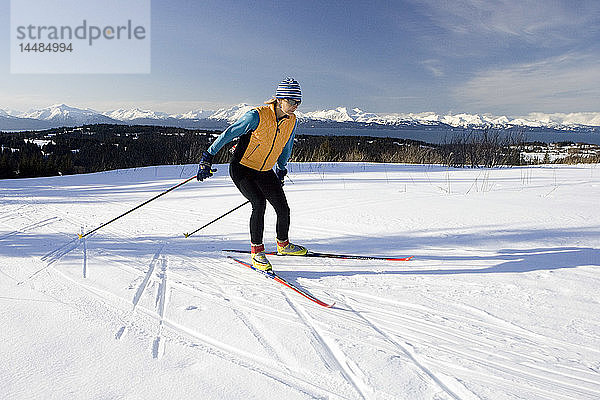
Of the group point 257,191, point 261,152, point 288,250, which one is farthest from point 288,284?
point 261,152

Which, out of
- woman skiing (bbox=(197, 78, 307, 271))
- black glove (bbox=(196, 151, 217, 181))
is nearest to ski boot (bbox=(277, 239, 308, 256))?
woman skiing (bbox=(197, 78, 307, 271))

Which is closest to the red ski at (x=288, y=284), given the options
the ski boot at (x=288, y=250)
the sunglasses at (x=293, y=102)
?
the ski boot at (x=288, y=250)

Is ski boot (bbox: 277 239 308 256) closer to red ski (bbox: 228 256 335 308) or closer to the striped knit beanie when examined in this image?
red ski (bbox: 228 256 335 308)

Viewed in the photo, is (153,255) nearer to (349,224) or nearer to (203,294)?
(203,294)

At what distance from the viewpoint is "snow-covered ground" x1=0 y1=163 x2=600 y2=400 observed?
177 centimetres

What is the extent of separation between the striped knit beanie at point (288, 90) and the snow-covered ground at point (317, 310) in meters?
1.58

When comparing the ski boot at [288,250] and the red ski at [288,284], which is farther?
the ski boot at [288,250]

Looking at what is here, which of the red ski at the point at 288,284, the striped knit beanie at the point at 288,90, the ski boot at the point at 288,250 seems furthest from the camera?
the ski boot at the point at 288,250

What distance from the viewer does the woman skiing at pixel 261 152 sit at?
10.8 feet

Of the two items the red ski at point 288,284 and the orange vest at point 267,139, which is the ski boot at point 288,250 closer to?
the red ski at point 288,284

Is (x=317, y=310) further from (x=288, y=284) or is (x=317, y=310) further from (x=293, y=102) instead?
(x=293, y=102)

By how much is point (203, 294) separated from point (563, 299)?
2.63 metres

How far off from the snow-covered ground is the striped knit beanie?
62.3 inches

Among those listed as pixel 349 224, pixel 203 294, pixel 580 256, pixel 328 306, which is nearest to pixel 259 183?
pixel 203 294
